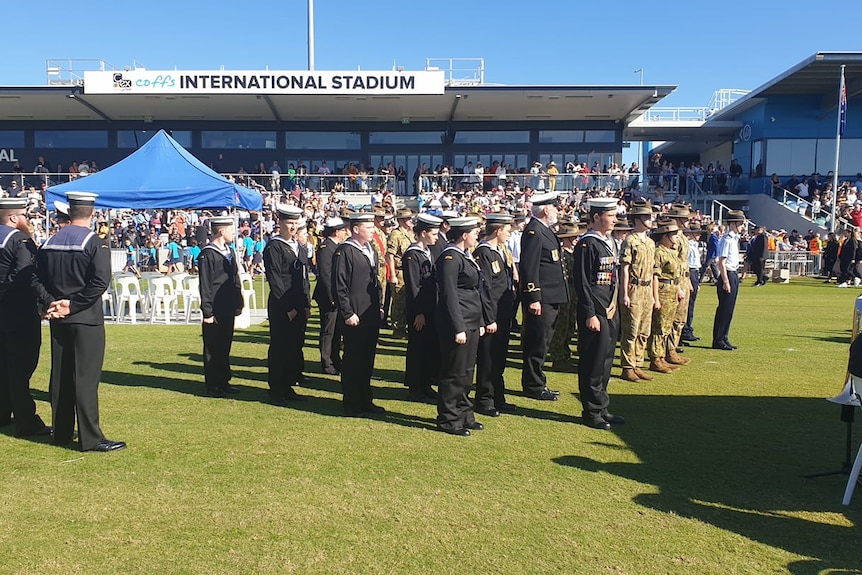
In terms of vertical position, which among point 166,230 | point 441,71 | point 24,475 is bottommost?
point 24,475

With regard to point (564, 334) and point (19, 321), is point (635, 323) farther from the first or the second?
point (19, 321)

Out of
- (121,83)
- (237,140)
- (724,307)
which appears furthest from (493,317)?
(237,140)

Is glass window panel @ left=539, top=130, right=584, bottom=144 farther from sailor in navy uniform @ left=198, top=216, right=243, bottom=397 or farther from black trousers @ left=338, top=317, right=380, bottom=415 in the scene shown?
black trousers @ left=338, top=317, right=380, bottom=415

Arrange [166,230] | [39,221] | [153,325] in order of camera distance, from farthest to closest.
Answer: [166,230], [39,221], [153,325]

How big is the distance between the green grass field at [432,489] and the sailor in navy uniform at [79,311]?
45 centimetres

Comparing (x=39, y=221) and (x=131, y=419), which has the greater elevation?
(x=39, y=221)

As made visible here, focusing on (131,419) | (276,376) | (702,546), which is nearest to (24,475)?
(131,419)

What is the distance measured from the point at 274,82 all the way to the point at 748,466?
95.2ft

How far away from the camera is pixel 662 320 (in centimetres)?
896

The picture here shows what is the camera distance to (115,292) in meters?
13.4

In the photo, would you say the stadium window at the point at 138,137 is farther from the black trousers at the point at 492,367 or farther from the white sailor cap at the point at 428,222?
the black trousers at the point at 492,367

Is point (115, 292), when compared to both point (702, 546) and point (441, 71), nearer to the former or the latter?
point (702, 546)

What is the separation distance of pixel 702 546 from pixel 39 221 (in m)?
24.1

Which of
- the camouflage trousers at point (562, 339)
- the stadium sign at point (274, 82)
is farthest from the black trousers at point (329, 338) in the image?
the stadium sign at point (274, 82)
